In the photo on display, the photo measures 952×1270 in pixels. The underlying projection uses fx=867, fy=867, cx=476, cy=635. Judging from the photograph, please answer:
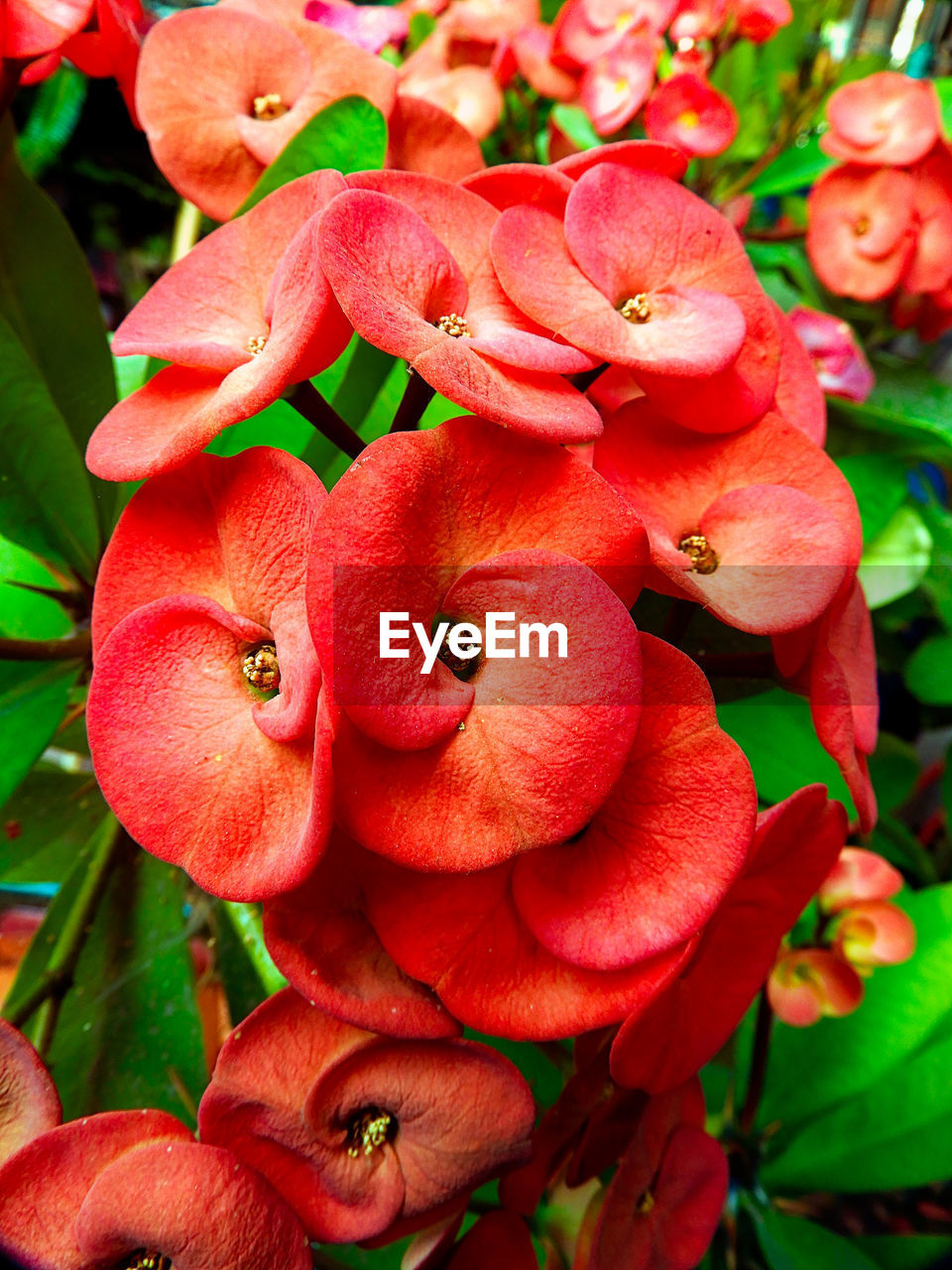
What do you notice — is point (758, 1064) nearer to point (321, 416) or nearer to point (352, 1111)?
point (352, 1111)

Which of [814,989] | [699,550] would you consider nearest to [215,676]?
[699,550]

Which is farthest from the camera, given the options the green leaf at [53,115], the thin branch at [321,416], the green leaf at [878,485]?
the green leaf at [53,115]

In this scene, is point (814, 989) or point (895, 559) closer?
point (814, 989)

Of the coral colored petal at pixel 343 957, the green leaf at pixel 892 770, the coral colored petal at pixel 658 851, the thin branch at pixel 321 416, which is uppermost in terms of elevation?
the thin branch at pixel 321 416

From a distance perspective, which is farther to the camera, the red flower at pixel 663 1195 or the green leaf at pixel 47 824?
the green leaf at pixel 47 824

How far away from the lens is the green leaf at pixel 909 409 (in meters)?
0.83

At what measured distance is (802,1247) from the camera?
30.5 inches

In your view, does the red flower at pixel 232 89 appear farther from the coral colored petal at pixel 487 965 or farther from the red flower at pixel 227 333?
the coral colored petal at pixel 487 965

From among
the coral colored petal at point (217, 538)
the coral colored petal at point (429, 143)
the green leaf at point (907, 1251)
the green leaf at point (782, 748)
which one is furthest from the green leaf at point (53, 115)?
the green leaf at point (907, 1251)

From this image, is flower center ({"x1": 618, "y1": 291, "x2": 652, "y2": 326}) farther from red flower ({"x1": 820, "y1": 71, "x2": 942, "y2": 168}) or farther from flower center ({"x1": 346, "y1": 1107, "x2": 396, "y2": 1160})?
red flower ({"x1": 820, "y1": 71, "x2": 942, "y2": 168})

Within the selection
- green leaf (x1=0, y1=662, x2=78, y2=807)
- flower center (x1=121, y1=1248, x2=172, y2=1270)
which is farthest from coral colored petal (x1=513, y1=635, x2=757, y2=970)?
green leaf (x1=0, y1=662, x2=78, y2=807)

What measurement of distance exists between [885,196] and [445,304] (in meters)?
0.79

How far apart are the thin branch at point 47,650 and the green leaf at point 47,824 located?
0.15m

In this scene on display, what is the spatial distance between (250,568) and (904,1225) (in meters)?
1.19
